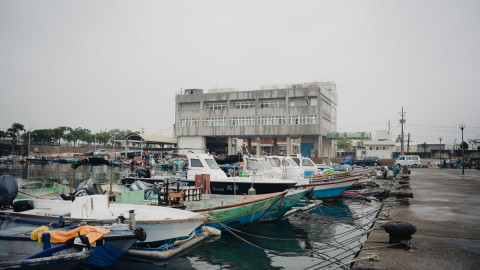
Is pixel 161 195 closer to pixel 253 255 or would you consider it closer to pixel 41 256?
pixel 253 255

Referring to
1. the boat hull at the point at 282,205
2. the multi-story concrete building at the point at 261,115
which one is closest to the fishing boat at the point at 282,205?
the boat hull at the point at 282,205

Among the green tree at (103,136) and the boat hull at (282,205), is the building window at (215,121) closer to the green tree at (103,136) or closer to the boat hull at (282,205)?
the boat hull at (282,205)

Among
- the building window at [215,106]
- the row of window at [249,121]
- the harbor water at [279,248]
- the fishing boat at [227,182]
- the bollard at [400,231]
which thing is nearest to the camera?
the bollard at [400,231]

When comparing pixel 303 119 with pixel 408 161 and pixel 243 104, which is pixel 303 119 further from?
pixel 408 161

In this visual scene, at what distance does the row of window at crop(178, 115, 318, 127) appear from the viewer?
5369 centimetres

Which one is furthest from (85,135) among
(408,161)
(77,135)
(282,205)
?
(282,205)


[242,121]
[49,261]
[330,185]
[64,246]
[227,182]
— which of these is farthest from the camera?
[242,121]

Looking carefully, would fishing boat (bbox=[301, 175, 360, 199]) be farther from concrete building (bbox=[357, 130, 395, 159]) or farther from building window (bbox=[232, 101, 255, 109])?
concrete building (bbox=[357, 130, 395, 159])

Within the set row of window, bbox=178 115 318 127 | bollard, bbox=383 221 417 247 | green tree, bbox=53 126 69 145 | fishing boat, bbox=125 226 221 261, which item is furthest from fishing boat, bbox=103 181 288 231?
green tree, bbox=53 126 69 145

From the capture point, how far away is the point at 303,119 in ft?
176

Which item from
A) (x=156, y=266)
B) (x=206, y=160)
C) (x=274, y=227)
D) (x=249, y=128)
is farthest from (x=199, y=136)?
(x=156, y=266)

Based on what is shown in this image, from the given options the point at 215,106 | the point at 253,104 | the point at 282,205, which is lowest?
the point at 282,205

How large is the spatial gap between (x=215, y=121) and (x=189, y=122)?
5345 millimetres

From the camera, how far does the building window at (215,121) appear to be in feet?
192
